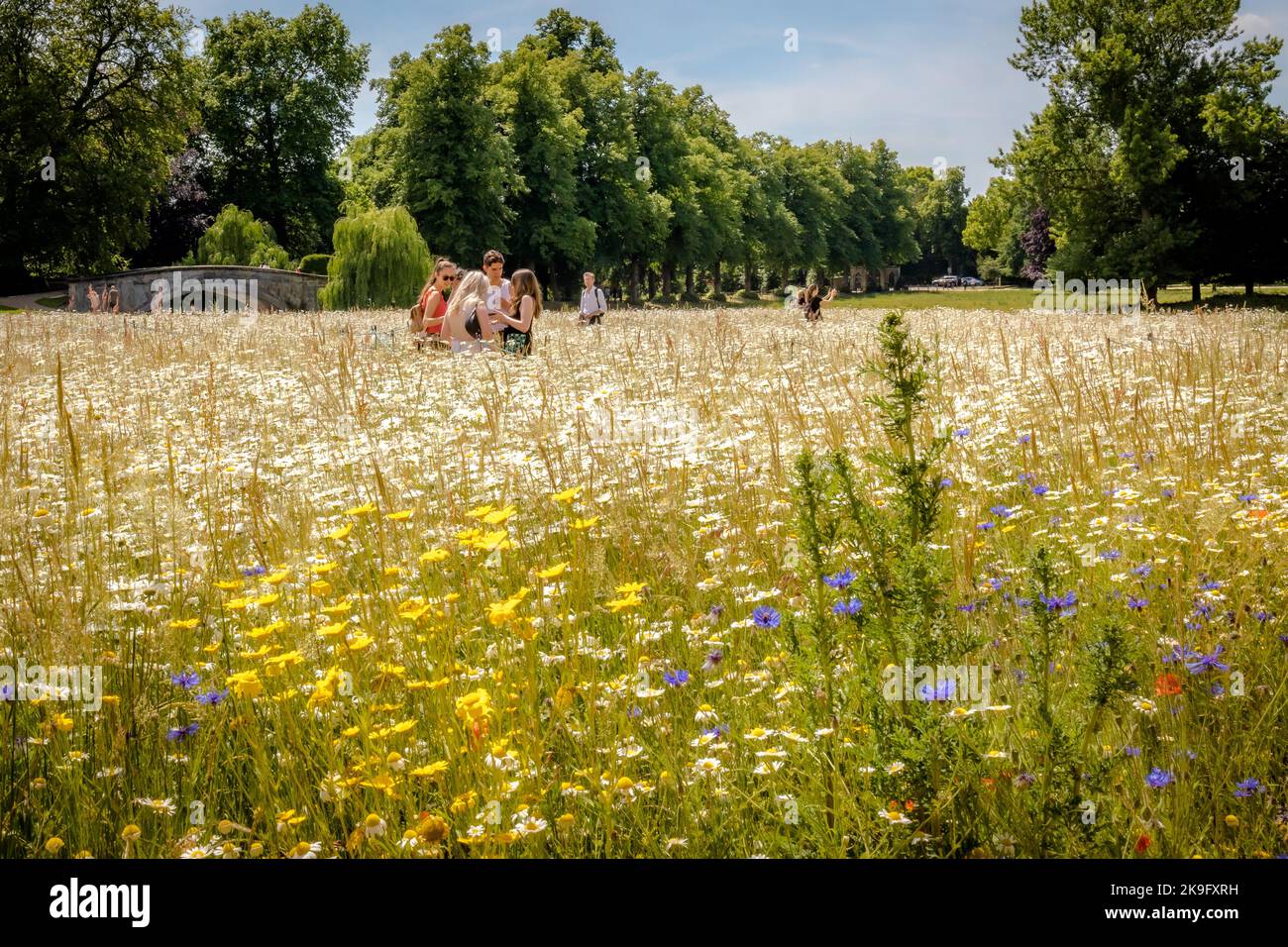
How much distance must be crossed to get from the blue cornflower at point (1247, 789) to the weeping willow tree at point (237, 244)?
46.4 m

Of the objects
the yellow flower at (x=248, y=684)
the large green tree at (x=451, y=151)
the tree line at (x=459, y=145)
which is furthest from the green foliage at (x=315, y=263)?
the yellow flower at (x=248, y=684)

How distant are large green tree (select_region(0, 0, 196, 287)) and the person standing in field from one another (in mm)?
35847

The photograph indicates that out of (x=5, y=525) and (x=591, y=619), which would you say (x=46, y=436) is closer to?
(x=5, y=525)

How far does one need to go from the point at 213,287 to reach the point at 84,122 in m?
13.4

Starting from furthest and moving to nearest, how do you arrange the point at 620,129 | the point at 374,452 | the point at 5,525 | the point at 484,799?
the point at 620,129 < the point at 374,452 < the point at 5,525 < the point at 484,799

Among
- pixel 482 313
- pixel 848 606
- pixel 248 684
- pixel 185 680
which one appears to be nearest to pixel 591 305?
pixel 482 313

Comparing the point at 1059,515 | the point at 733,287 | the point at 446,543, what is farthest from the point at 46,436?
the point at 733,287

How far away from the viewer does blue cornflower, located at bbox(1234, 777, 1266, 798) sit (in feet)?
7.27

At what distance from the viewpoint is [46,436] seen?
20.2 feet

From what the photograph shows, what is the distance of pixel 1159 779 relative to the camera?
2166 mm

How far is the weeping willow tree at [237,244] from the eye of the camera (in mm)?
44037

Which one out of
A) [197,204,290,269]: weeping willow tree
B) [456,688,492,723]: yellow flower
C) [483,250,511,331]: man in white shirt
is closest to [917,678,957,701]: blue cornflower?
[456,688,492,723]: yellow flower
